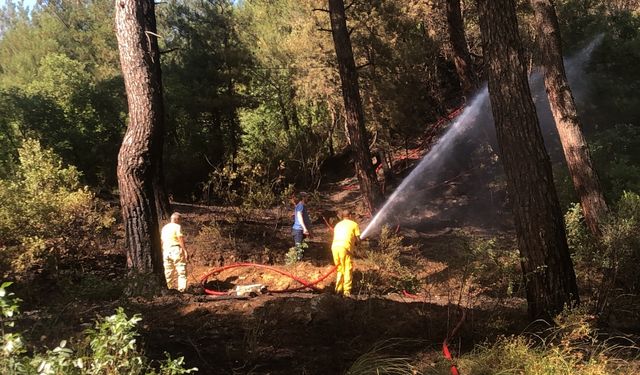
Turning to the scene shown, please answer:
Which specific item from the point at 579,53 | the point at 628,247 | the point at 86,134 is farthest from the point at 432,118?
the point at 628,247

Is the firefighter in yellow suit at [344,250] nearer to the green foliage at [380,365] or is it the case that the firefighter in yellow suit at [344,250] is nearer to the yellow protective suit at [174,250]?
the yellow protective suit at [174,250]

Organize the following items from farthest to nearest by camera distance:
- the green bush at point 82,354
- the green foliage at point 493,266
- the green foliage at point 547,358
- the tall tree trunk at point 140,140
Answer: the tall tree trunk at point 140,140 < the green foliage at point 493,266 < the green foliage at point 547,358 < the green bush at point 82,354

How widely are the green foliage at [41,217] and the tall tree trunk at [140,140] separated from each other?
9.33 ft

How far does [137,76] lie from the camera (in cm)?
667

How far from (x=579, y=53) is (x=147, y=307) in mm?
18469

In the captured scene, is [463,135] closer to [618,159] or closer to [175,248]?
[618,159]

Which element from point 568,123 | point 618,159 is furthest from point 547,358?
point 618,159

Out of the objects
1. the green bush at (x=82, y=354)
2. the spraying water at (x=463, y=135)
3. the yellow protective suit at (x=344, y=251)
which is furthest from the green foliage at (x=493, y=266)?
the spraying water at (x=463, y=135)

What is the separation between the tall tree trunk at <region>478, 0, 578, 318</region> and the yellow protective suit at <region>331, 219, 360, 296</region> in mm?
3024

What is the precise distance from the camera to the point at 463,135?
21.1 m

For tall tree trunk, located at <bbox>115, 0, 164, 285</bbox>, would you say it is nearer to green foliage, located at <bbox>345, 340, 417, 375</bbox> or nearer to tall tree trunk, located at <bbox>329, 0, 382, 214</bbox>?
green foliage, located at <bbox>345, 340, 417, 375</bbox>

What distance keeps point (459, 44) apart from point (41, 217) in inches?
473

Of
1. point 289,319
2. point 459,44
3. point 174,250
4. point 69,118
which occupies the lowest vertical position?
point 289,319

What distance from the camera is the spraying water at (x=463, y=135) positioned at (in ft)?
56.3
